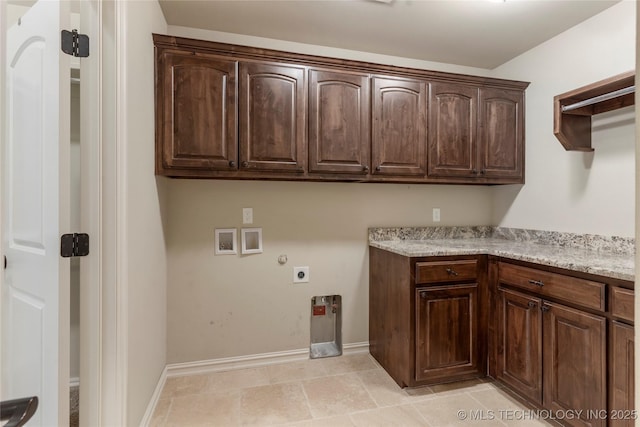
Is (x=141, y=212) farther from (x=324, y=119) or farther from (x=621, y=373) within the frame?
(x=621, y=373)

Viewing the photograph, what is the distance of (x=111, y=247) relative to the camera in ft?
4.33

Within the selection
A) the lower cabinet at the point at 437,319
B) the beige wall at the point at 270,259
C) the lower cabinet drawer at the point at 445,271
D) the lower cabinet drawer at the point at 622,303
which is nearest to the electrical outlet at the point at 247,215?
the beige wall at the point at 270,259

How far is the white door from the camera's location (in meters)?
1.15

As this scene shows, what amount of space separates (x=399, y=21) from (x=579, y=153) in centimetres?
159

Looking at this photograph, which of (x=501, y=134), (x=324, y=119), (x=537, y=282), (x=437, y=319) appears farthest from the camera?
(x=501, y=134)

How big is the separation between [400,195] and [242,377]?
6.30 ft

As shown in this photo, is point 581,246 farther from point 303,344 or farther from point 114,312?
point 114,312

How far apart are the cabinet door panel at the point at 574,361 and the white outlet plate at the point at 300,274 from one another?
5.19 feet

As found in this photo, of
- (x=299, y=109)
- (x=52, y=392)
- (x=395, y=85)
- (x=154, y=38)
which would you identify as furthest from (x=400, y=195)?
(x=52, y=392)

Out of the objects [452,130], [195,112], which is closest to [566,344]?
[452,130]

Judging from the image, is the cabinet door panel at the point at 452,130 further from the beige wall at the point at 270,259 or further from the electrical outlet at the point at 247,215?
the electrical outlet at the point at 247,215

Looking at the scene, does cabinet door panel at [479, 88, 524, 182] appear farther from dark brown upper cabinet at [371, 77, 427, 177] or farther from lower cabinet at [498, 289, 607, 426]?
lower cabinet at [498, 289, 607, 426]

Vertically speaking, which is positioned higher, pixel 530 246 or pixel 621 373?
pixel 530 246

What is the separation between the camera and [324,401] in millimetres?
1938
